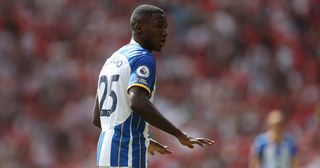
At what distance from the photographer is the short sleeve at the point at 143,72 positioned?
6191 mm

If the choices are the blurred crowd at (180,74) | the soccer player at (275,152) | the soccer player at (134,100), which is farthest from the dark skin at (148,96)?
the blurred crowd at (180,74)

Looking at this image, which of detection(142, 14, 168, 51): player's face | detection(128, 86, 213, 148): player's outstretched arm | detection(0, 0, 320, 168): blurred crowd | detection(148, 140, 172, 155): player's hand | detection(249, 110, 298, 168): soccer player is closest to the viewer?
detection(128, 86, 213, 148): player's outstretched arm

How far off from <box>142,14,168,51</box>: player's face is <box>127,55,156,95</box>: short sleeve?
16 cm

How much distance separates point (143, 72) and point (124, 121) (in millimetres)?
362

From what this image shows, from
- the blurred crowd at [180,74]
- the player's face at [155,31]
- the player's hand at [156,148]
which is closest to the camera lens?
the player's face at [155,31]

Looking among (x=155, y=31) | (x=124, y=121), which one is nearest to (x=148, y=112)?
(x=124, y=121)

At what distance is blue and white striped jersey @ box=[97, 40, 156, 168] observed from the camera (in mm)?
6301

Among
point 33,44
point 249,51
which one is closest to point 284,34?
point 249,51

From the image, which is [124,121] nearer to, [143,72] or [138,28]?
[143,72]

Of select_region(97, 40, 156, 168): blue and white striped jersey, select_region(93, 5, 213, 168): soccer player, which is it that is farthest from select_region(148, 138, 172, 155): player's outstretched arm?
select_region(97, 40, 156, 168): blue and white striped jersey

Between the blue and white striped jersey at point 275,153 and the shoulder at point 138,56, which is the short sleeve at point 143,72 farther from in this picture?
the blue and white striped jersey at point 275,153

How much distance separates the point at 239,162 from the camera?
14.0 meters

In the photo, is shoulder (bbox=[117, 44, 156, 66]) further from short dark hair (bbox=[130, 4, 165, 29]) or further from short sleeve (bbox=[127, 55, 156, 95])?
short dark hair (bbox=[130, 4, 165, 29])

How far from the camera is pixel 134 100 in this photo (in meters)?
6.15
